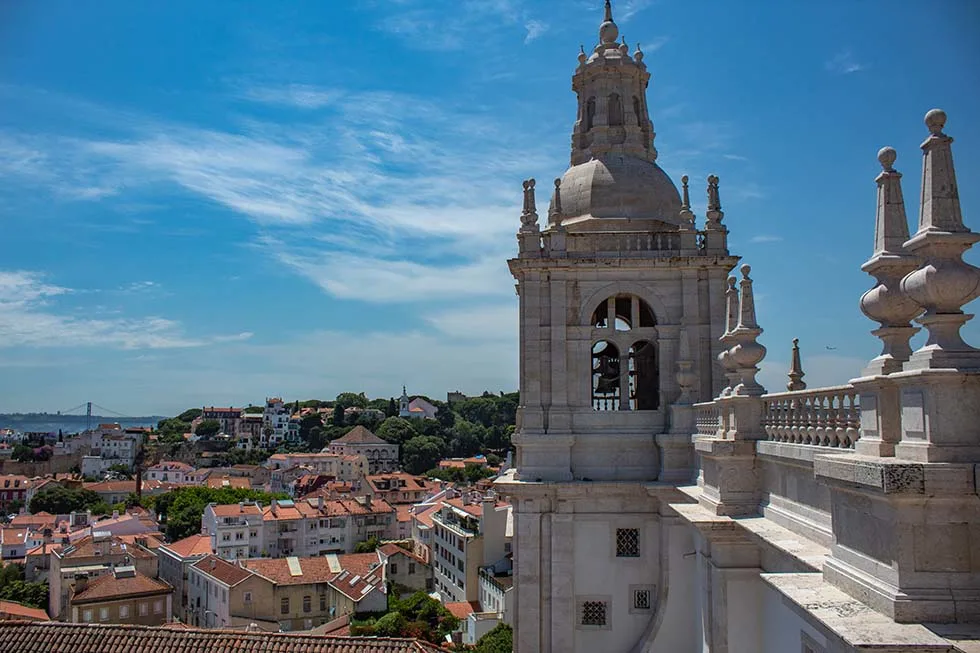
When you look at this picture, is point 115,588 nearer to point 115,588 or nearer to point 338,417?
point 115,588

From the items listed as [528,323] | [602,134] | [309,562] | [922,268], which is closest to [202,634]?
[528,323]

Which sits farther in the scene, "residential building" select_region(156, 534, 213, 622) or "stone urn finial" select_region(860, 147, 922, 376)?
"residential building" select_region(156, 534, 213, 622)

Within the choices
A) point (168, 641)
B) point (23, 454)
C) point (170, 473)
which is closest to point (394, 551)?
point (168, 641)

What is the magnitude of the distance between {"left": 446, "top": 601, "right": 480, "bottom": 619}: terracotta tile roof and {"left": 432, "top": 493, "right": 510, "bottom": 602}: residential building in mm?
1666

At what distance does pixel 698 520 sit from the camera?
11.2 m

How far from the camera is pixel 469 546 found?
64688 millimetres

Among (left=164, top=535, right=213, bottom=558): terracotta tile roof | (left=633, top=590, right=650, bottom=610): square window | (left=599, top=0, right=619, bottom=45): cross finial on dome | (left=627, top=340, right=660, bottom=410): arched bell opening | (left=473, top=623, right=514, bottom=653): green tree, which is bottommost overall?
(left=473, top=623, right=514, bottom=653): green tree

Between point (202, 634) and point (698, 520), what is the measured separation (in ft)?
47.9

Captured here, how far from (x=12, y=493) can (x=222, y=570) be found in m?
87.5

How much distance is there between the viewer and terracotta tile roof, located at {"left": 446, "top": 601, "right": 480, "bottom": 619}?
5864cm

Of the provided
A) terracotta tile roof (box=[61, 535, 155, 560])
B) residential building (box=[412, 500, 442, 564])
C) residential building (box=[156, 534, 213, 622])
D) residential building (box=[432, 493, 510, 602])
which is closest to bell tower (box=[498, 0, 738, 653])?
residential building (box=[432, 493, 510, 602])

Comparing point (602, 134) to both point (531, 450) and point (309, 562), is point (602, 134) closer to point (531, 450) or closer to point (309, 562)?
point (531, 450)

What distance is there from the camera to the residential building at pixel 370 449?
154 metres

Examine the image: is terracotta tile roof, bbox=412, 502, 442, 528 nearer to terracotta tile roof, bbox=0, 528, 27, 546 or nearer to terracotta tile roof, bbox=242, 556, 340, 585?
terracotta tile roof, bbox=242, 556, 340, 585
